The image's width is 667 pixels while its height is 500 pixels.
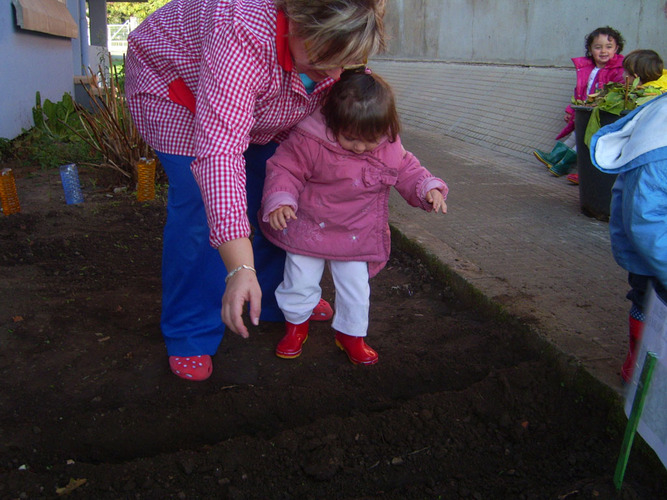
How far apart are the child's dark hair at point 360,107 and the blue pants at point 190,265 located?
1.24 ft

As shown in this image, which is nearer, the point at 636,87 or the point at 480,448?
the point at 480,448

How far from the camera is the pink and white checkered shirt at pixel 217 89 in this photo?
1761mm

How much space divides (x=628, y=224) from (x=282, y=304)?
138cm

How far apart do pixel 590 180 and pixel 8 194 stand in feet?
13.2

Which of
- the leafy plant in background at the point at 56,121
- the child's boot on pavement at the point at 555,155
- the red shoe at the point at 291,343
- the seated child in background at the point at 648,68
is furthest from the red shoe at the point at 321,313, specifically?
the leafy plant in background at the point at 56,121

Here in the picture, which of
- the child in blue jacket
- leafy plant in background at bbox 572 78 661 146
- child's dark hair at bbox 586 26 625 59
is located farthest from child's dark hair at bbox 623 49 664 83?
the child in blue jacket

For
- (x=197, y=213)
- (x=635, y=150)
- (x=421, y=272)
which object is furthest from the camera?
(x=421, y=272)

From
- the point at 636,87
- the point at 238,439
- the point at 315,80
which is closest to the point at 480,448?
the point at 238,439

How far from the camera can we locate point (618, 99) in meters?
4.38

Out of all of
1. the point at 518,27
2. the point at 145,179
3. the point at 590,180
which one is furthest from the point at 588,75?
the point at 145,179

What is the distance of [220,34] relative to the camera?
1.89 metres

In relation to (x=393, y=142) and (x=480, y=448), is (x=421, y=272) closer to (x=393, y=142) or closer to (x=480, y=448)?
(x=393, y=142)

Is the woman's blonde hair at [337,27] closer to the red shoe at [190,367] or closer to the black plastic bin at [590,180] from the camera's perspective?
the red shoe at [190,367]

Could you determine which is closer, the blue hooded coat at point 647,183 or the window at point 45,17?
the blue hooded coat at point 647,183
